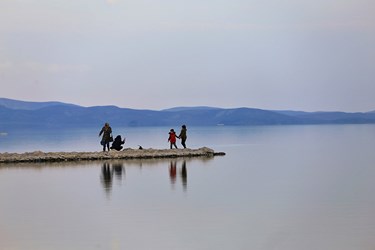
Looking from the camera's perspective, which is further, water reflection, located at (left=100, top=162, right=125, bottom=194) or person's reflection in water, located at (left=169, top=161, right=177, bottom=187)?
person's reflection in water, located at (left=169, top=161, right=177, bottom=187)

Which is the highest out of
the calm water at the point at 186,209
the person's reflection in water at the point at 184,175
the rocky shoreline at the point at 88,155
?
the rocky shoreline at the point at 88,155

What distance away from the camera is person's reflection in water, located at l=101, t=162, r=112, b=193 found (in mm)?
21719

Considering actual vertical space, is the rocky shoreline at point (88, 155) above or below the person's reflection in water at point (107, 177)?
above

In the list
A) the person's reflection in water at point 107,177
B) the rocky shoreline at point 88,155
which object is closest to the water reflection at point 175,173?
the person's reflection in water at point 107,177

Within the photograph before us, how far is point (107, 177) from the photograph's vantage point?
2531cm

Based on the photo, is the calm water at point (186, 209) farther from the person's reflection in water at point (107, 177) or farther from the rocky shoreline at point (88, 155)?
the rocky shoreline at point (88, 155)

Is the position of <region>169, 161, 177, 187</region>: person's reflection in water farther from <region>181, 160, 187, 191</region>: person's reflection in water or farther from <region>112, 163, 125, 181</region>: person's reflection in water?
<region>112, 163, 125, 181</region>: person's reflection in water

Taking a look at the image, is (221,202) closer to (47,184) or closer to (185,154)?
(47,184)

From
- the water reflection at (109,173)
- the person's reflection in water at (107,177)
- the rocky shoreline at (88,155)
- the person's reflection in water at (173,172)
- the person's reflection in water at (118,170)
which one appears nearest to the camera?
the person's reflection in water at (107,177)

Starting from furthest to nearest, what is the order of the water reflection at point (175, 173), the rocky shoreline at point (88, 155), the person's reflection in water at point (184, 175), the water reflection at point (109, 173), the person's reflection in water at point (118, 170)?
the rocky shoreline at point (88, 155) < the person's reflection in water at point (118, 170) < the water reflection at point (175, 173) < the person's reflection in water at point (184, 175) < the water reflection at point (109, 173)

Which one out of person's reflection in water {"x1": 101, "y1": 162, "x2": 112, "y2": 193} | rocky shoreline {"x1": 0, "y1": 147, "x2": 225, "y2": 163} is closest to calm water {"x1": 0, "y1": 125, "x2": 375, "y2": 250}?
person's reflection in water {"x1": 101, "y1": 162, "x2": 112, "y2": 193}

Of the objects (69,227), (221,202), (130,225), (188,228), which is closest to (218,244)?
(188,228)

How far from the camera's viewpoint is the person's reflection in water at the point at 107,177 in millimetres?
21719

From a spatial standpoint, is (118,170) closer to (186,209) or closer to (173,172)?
(173,172)
